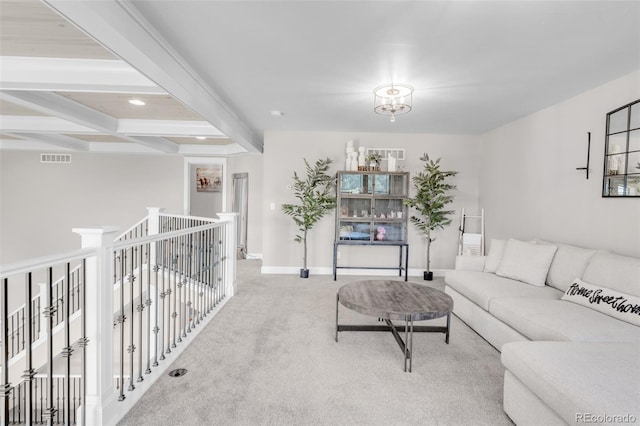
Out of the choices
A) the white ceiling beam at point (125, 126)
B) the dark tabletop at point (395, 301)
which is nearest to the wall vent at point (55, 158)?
the white ceiling beam at point (125, 126)

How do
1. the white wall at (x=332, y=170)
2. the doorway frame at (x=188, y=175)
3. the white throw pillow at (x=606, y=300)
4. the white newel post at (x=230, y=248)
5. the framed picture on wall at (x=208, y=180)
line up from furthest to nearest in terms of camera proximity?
the framed picture on wall at (x=208, y=180) → the doorway frame at (x=188, y=175) → the white wall at (x=332, y=170) → the white newel post at (x=230, y=248) → the white throw pillow at (x=606, y=300)

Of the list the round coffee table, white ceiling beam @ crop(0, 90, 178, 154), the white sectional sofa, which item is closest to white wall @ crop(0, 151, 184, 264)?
white ceiling beam @ crop(0, 90, 178, 154)

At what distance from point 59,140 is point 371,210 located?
6.13 metres

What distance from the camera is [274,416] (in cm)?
180

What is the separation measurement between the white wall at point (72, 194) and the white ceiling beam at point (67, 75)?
437cm

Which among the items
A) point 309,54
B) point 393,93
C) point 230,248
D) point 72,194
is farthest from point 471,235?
point 72,194

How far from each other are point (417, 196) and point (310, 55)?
10.2 feet

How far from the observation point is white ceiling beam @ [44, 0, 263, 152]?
5.53 feet

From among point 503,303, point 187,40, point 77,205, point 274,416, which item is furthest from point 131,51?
point 77,205

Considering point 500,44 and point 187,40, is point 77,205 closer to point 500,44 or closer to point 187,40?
point 187,40

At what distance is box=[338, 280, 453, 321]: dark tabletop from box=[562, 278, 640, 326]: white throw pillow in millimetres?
990

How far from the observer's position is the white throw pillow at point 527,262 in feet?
10.1

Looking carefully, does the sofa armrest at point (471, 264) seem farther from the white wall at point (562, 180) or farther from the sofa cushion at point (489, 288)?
the white wall at point (562, 180)

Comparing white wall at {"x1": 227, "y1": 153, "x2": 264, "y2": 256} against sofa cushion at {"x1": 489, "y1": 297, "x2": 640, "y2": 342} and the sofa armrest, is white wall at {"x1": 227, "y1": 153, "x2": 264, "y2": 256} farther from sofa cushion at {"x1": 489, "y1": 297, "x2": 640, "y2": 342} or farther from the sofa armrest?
sofa cushion at {"x1": 489, "y1": 297, "x2": 640, "y2": 342}
